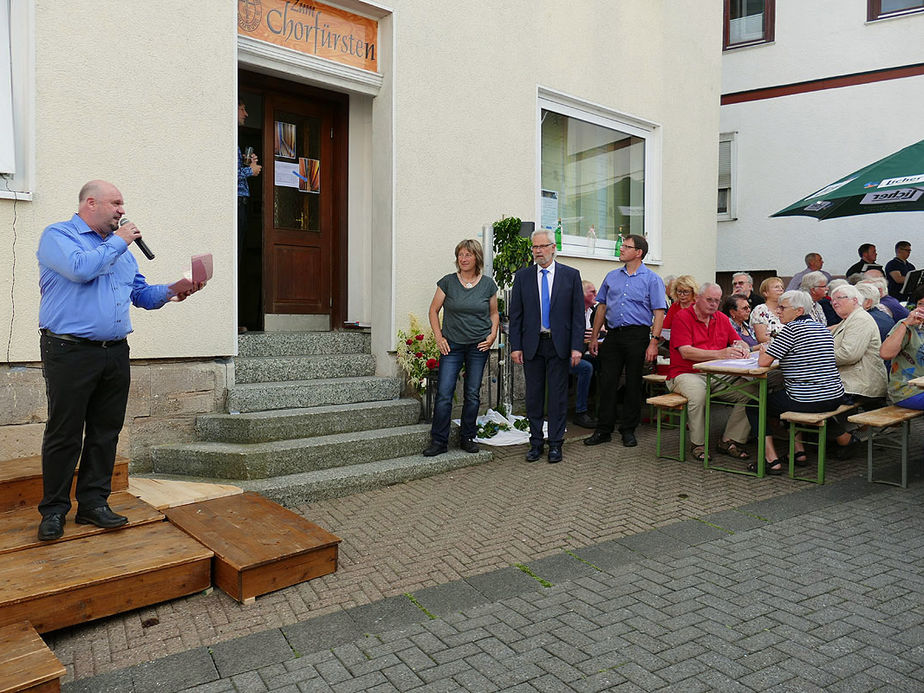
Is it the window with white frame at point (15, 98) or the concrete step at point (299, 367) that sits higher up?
the window with white frame at point (15, 98)

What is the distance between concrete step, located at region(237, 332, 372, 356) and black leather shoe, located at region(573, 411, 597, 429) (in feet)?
8.31

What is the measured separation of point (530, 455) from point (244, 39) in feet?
14.0

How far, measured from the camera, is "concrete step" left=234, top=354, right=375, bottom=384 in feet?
20.2

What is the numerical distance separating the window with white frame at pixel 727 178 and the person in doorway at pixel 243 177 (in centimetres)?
1043

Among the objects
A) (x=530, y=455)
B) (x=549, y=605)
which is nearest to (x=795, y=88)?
(x=530, y=455)

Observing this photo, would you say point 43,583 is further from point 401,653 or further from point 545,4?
point 545,4

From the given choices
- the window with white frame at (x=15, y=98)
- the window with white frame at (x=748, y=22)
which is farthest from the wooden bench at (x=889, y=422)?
the window with white frame at (x=748, y=22)

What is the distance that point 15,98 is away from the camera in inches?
191

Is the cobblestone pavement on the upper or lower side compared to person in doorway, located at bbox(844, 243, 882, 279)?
lower

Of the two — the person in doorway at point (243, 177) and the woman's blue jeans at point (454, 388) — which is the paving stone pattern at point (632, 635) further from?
the person in doorway at point (243, 177)

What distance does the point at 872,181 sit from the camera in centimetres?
711

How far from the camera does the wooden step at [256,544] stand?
354cm

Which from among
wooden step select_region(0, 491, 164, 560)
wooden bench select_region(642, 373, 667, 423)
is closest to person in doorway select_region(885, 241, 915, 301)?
wooden bench select_region(642, 373, 667, 423)

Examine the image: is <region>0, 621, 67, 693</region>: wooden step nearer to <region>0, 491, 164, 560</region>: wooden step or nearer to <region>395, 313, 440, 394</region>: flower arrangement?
<region>0, 491, 164, 560</region>: wooden step
